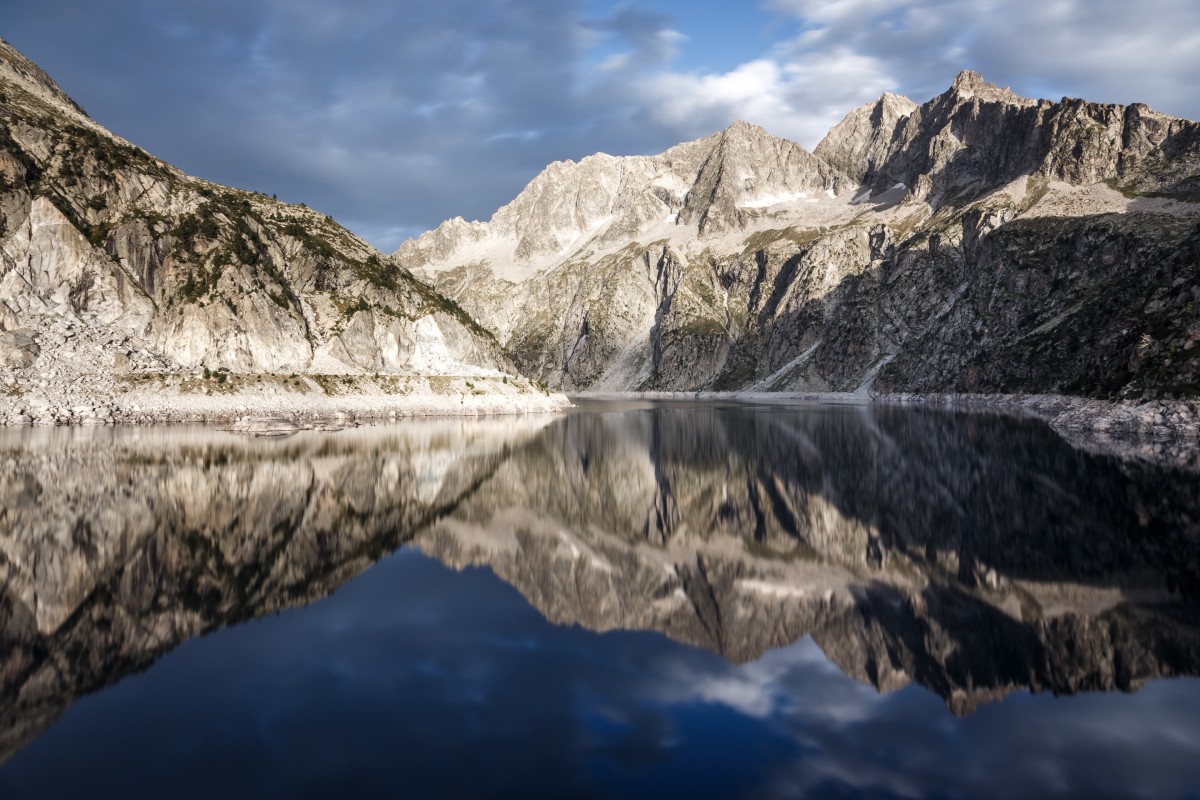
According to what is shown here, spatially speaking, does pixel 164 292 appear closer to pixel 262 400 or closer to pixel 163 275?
pixel 163 275

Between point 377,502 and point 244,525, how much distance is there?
24.9 ft

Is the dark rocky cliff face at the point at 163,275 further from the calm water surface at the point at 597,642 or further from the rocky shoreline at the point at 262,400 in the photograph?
the calm water surface at the point at 597,642

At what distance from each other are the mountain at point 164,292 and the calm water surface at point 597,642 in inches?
2420

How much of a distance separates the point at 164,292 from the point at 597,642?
110263mm

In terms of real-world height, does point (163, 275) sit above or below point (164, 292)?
above

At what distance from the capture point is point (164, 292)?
10556 cm

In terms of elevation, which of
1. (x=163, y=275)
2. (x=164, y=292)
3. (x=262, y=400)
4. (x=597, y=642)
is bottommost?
(x=597, y=642)

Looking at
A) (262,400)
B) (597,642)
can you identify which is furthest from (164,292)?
(597,642)

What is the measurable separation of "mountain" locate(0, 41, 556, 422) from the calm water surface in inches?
2420

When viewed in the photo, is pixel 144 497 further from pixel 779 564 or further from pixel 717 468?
pixel 717 468

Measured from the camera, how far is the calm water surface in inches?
442

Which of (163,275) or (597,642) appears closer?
(597,642)

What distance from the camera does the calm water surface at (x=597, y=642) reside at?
1123 centimetres

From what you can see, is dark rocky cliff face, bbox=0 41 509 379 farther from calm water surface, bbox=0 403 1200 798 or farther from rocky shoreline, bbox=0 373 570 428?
calm water surface, bbox=0 403 1200 798
